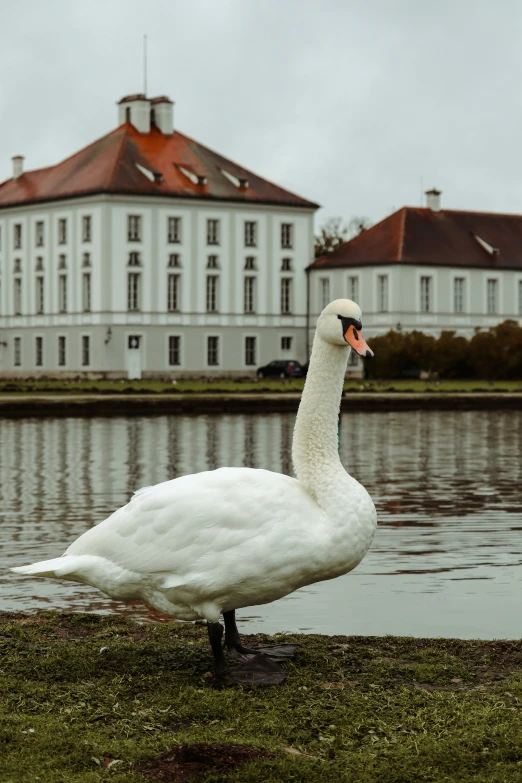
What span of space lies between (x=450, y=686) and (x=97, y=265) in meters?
81.1

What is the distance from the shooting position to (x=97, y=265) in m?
86.2

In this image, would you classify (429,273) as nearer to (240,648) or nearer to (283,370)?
(283,370)

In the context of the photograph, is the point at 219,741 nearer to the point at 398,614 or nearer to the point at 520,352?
the point at 398,614

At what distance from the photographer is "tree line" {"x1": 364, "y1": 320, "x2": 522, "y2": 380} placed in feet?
240

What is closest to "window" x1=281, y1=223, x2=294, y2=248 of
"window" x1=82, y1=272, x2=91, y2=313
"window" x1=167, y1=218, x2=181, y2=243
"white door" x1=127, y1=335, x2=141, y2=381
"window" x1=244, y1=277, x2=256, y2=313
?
"window" x1=244, y1=277, x2=256, y2=313

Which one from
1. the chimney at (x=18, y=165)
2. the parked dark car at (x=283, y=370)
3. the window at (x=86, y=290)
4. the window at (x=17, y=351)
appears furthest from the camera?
the chimney at (x=18, y=165)

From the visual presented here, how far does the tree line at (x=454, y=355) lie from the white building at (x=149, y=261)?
16731 millimetres

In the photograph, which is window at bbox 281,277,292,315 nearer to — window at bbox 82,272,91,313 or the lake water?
window at bbox 82,272,91,313

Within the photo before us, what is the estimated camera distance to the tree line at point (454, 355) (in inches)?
2874

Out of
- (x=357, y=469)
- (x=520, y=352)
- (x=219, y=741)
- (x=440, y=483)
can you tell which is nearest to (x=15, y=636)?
(x=219, y=741)

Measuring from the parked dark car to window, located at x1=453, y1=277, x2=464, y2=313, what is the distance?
1233 centimetres

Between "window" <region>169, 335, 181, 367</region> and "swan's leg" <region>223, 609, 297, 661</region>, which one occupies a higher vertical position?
"window" <region>169, 335, 181, 367</region>

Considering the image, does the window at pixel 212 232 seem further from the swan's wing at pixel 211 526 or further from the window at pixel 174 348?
the swan's wing at pixel 211 526

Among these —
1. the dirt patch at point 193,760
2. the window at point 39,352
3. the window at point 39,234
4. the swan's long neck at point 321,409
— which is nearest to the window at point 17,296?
the window at point 39,352
